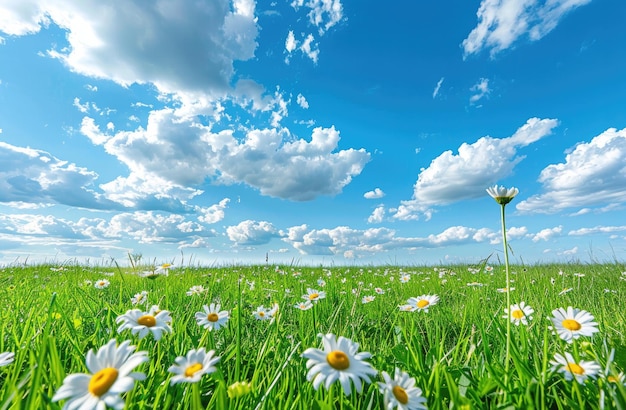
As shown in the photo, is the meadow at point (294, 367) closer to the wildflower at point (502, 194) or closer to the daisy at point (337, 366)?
the daisy at point (337, 366)

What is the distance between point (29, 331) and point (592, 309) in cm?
626

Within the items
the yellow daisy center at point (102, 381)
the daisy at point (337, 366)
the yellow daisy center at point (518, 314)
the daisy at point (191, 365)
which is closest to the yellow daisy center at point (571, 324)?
the yellow daisy center at point (518, 314)

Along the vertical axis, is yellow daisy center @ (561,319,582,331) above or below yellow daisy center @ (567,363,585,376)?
above

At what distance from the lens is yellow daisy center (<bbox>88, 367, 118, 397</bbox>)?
1097 mm

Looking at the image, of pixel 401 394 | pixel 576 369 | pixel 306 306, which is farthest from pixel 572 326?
pixel 306 306

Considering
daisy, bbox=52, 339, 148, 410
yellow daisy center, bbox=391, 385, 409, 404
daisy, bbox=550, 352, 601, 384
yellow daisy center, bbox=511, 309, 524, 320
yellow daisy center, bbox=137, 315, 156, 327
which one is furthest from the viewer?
yellow daisy center, bbox=511, 309, 524, 320

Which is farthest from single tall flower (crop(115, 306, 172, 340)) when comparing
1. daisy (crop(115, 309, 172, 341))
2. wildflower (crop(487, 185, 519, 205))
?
wildflower (crop(487, 185, 519, 205))

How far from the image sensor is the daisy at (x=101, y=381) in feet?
3.45

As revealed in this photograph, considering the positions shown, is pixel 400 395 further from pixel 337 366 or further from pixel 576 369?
pixel 576 369

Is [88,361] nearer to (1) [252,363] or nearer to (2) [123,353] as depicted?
(2) [123,353]

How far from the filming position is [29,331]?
10.5 ft

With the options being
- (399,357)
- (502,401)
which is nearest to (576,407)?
(502,401)

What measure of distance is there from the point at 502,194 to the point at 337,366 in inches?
52.1

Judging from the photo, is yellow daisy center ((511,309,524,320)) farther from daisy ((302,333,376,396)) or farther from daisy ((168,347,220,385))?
daisy ((168,347,220,385))
